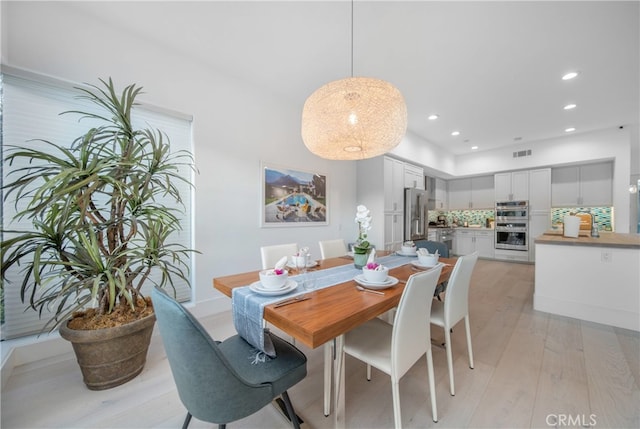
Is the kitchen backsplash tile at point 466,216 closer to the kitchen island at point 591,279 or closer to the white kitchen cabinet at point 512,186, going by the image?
the white kitchen cabinet at point 512,186

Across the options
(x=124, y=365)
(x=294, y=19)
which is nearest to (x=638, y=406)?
(x=124, y=365)

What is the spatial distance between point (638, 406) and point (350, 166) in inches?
153

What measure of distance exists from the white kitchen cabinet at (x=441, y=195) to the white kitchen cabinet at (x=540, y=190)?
1.93 meters

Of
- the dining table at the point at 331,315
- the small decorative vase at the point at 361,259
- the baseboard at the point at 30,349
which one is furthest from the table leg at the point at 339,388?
the baseboard at the point at 30,349

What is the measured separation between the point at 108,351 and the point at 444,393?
89.7 inches

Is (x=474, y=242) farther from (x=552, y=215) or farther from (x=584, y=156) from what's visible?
→ (x=584, y=156)

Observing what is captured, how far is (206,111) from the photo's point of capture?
2.70 metres

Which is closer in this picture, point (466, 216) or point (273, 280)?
point (273, 280)

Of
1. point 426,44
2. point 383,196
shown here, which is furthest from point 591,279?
point 426,44

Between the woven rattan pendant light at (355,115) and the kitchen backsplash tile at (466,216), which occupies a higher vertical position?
the woven rattan pendant light at (355,115)

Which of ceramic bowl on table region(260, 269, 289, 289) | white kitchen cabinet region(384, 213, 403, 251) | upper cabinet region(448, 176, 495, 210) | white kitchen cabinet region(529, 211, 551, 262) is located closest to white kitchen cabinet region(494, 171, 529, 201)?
upper cabinet region(448, 176, 495, 210)

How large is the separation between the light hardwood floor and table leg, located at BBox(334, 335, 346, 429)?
0.15 meters

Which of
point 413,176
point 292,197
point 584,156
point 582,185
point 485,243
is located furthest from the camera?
point 485,243

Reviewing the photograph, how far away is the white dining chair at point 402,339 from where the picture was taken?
45.7 inches
